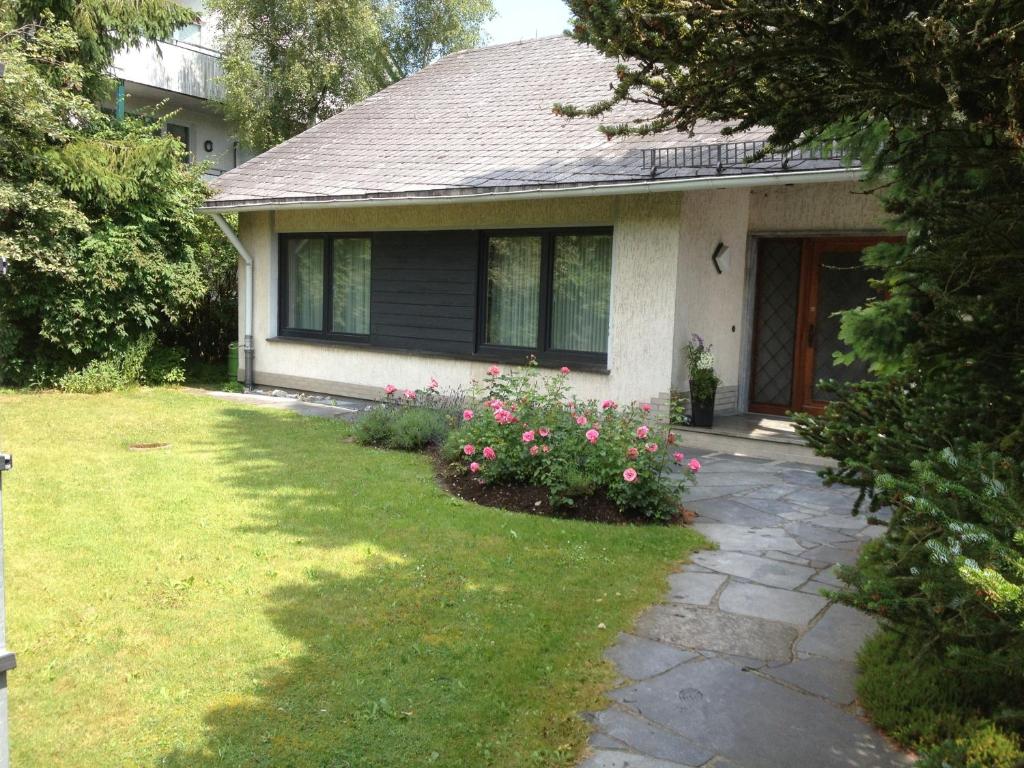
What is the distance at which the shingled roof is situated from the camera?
9.09m

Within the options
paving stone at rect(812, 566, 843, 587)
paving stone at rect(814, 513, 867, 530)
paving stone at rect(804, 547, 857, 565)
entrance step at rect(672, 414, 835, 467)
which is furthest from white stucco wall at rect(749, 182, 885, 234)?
paving stone at rect(812, 566, 843, 587)

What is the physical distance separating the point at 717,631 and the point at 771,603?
571 millimetres

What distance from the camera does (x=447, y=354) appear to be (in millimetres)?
11195

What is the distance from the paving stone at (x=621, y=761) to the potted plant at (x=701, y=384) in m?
6.48

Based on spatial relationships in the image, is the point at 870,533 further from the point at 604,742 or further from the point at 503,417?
the point at 604,742

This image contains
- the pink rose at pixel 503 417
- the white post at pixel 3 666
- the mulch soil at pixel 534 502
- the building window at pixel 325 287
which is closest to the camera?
the white post at pixel 3 666

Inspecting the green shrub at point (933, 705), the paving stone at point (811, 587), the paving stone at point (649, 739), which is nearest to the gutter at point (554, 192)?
the paving stone at point (811, 587)

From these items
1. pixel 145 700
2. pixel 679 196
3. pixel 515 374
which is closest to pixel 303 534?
pixel 145 700

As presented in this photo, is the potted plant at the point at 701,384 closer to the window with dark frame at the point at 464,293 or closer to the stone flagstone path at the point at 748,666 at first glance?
the window with dark frame at the point at 464,293

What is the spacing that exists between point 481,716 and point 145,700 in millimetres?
1319

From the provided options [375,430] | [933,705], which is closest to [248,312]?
[375,430]

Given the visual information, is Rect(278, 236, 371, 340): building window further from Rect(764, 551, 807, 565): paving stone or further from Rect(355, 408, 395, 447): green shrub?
Rect(764, 551, 807, 565): paving stone

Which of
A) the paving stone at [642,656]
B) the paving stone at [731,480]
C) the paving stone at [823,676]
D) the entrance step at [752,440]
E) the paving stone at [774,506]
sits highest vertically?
the entrance step at [752,440]

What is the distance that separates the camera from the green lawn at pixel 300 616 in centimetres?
304
